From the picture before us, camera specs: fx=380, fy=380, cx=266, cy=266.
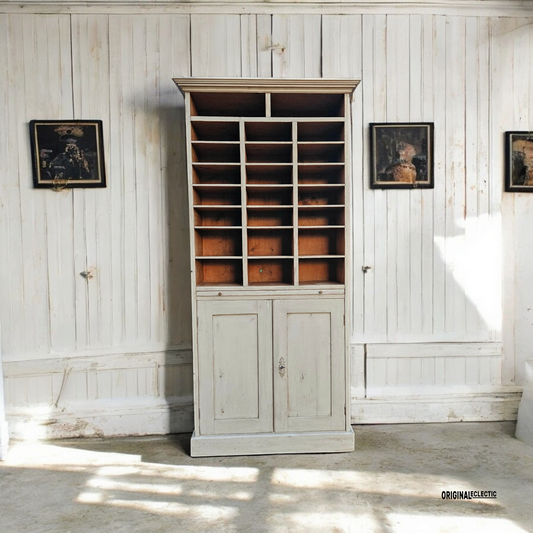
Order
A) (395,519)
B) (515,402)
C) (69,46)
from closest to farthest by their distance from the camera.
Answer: (395,519)
(69,46)
(515,402)

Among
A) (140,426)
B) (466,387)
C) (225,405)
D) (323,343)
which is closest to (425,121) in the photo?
(323,343)

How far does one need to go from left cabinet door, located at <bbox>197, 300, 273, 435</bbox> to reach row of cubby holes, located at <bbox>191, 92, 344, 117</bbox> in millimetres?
1368

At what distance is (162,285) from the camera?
9.57 ft

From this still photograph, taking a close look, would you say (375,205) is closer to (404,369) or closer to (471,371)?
(404,369)

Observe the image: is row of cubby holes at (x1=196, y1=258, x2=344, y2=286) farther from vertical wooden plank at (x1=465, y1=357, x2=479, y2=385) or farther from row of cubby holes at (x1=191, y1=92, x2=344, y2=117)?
vertical wooden plank at (x1=465, y1=357, x2=479, y2=385)

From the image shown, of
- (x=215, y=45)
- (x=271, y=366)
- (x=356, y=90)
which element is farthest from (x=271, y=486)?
(x=215, y=45)

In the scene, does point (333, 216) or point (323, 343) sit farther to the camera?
point (333, 216)

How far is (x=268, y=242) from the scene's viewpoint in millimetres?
2891

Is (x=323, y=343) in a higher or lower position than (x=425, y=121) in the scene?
lower

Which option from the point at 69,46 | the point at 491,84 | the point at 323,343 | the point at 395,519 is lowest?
the point at 395,519

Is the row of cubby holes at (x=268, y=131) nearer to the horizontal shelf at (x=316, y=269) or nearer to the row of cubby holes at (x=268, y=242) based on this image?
the row of cubby holes at (x=268, y=242)

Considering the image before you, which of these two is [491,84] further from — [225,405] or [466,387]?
[225,405]

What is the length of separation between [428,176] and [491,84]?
2.89 feet

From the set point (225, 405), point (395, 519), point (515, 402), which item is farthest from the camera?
point (515, 402)
